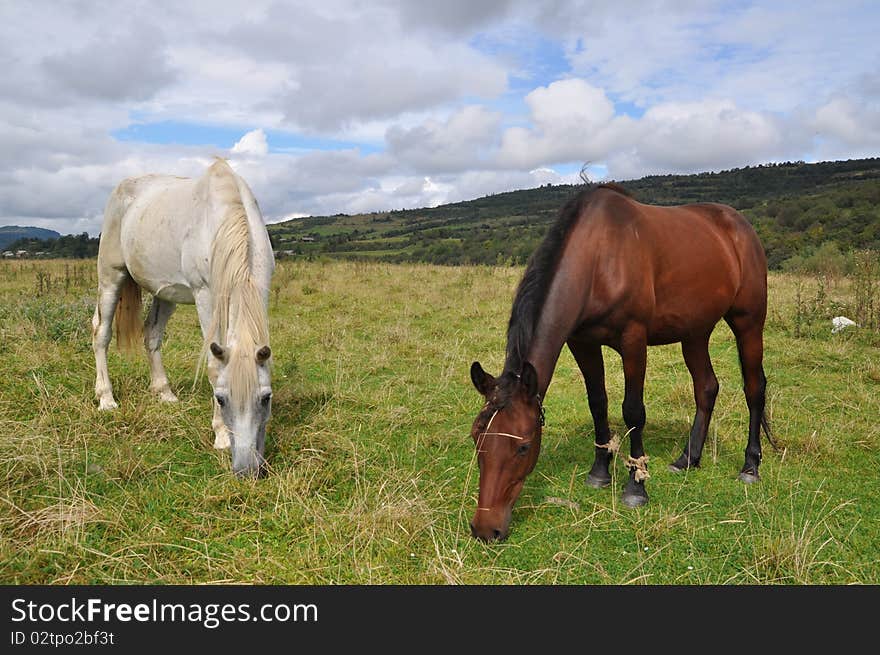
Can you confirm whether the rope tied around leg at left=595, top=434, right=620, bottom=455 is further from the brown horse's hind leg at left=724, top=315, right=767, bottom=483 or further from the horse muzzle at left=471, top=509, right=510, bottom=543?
the brown horse's hind leg at left=724, top=315, right=767, bottom=483

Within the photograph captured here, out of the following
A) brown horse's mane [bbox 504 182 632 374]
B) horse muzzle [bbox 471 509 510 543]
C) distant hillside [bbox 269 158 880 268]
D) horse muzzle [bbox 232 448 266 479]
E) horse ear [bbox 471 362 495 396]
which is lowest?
horse muzzle [bbox 471 509 510 543]

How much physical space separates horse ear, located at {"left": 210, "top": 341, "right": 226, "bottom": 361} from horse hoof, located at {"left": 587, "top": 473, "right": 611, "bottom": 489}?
310 cm

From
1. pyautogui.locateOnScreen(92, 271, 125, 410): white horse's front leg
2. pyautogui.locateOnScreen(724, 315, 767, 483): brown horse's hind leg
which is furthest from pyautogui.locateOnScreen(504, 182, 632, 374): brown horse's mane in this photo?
pyautogui.locateOnScreen(92, 271, 125, 410): white horse's front leg

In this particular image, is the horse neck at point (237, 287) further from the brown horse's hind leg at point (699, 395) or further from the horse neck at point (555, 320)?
the brown horse's hind leg at point (699, 395)

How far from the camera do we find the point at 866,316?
1021cm

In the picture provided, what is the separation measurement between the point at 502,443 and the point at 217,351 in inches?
84.8

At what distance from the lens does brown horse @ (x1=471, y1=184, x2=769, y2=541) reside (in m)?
→ 3.42

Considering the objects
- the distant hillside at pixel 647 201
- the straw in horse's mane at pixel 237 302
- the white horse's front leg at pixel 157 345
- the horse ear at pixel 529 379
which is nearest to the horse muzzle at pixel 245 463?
the straw in horse's mane at pixel 237 302

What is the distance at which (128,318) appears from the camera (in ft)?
21.4

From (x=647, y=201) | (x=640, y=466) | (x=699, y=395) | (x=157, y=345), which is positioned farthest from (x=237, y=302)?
(x=647, y=201)

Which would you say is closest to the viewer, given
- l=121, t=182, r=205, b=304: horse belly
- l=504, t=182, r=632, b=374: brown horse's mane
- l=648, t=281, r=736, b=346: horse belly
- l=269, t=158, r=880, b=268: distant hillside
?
l=504, t=182, r=632, b=374: brown horse's mane

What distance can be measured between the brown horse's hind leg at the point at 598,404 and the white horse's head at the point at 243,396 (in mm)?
2478

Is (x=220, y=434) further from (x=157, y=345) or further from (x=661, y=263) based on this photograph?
(x=661, y=263)

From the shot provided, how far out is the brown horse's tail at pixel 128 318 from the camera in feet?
21.4
